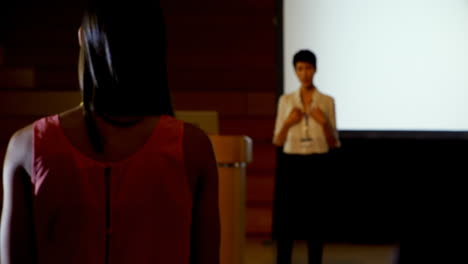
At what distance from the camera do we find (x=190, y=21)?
19.3 feet

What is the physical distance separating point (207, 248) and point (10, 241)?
30 centimetres

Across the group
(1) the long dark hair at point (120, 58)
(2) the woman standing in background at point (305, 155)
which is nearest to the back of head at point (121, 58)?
(1) the long dark hair at point (120, 58)

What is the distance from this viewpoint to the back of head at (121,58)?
104 centimetres

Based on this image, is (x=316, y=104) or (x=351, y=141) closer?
(x=316, y=104)

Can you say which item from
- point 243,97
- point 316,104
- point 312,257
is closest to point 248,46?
point 243,97

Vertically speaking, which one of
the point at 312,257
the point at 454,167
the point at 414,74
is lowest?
the point at 312,257

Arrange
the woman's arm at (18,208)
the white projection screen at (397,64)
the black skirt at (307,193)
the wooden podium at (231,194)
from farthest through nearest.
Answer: the white projection screen at (397,64) < the black skirt at (307,193) < the wooden podium at (231,194) < the woman's arm at (18,208)

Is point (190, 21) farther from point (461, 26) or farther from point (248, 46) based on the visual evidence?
point (461, 26)

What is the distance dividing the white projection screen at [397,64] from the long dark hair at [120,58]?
177 inches

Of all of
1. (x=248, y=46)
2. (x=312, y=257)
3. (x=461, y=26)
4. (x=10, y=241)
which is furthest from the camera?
(x=248, y=46)

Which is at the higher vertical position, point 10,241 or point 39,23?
point 39,23

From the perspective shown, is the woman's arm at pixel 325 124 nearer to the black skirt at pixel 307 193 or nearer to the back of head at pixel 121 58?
the black skirt at pixel 307 193

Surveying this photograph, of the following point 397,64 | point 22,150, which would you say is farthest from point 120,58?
point 397,64

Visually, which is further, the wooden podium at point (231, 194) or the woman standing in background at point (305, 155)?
the woman standing in background at point (305, 155)
